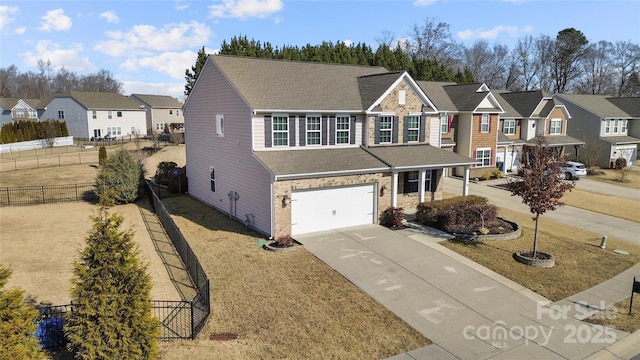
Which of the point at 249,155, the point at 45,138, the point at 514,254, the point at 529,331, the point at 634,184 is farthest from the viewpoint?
the point at 45,138

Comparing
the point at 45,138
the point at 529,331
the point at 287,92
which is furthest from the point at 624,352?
the point at 45,138

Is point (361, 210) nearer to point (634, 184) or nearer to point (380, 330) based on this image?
point (380, 330)

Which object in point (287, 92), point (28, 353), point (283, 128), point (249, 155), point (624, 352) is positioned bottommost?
point (624, 352)

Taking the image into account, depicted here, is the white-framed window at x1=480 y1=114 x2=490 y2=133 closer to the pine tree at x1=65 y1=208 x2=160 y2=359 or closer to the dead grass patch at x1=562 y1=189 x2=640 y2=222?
the dead grass patch at x1=562 y1=189 x2=640 y2=222

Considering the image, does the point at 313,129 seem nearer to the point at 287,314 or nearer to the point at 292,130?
the point at 292,130

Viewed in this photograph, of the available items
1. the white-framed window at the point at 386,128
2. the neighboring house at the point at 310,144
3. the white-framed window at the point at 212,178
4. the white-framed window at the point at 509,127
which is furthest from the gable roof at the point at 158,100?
the white-framed window at the point at 386,128

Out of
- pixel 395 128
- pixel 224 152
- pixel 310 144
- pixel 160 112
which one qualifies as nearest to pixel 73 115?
pixel 160 112
